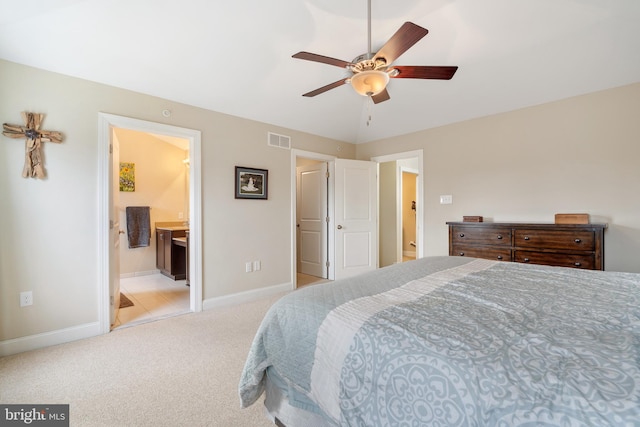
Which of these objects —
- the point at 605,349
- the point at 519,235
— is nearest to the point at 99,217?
the point at 605,349

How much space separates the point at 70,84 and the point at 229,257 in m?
2.27

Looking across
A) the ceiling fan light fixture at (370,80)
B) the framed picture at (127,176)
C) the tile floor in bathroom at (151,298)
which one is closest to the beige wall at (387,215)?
the tile floor in bathroom at (151,298)

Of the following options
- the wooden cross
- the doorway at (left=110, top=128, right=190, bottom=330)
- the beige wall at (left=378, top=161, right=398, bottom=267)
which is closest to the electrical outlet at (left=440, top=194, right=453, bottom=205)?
the beige wall at (left=378, top=161, right=398, bottom=267)

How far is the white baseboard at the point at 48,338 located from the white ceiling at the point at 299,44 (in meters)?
2.30

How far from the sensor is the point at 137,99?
2838 mm

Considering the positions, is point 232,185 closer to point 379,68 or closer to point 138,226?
point 379,68

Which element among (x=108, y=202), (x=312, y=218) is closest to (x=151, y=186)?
(x=108, y=202)

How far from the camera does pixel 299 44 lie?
107 inches

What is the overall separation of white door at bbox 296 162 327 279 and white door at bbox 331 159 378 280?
0.30 metres

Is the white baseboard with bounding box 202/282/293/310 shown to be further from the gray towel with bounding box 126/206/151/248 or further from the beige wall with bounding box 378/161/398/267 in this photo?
the gray towel with bounding box 126/206/151/248

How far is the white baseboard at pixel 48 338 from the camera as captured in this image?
2244 mm

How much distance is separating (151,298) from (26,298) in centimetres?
145

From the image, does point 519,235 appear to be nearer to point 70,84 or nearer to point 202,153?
point 202,153

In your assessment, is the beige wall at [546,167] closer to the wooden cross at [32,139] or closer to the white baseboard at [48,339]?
the white baseboard at [48,339]
